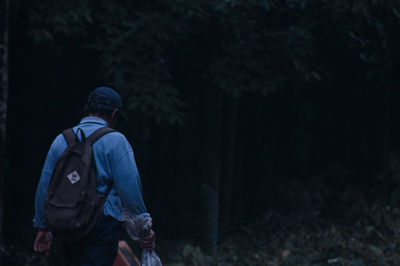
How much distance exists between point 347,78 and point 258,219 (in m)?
3.31

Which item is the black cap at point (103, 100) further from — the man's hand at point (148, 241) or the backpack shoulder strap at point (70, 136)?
the man's hand at point (148, 241)

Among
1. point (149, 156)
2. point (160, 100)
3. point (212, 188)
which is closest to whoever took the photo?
point (160, 100)

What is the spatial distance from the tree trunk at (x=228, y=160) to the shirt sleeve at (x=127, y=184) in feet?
23.7

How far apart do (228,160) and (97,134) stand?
7.62 m

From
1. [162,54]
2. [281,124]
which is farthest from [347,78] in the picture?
[162,54]

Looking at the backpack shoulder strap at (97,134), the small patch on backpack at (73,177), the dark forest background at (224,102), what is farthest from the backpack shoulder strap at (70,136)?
the dark forest background at (224,102)

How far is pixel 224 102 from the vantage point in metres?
11.3

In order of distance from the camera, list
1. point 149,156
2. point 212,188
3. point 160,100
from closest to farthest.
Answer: point 160,100
point 212,188
point 149,156

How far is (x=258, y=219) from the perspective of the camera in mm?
10984

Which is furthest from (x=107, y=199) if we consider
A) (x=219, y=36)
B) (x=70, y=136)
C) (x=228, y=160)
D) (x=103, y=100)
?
(x=228, y=160)

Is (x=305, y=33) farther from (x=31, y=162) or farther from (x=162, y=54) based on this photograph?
(x=31, y=162)

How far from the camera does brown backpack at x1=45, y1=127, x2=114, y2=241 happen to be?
395cm

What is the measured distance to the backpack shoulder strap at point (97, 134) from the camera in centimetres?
417

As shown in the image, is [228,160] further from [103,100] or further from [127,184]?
[127,184]
